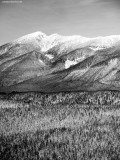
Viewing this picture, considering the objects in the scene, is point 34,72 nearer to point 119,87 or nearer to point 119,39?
point 119,39

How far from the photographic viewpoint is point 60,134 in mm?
11242

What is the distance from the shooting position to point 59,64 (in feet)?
219

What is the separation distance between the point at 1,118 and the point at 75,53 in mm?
56801

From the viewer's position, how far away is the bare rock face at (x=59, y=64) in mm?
45250

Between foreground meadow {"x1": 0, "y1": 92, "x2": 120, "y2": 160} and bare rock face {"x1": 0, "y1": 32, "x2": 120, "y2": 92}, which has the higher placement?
bare rock face {"x1": 0, "y1": 32, "x2": 120, "y2": 92}

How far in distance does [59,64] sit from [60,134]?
55.9m

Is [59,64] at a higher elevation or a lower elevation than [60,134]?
higher

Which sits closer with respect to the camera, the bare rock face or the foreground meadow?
the foreground meadow

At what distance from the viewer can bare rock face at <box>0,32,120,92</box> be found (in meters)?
45.2

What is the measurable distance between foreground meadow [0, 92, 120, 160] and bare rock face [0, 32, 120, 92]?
20.8 m

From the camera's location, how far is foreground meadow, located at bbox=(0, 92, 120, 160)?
28.9 feet

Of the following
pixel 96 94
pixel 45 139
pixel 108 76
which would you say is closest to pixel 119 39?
pixel 108 76

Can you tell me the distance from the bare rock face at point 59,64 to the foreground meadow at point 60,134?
20761 millimetres

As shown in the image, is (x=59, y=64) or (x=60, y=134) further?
(x=59, y=64)
